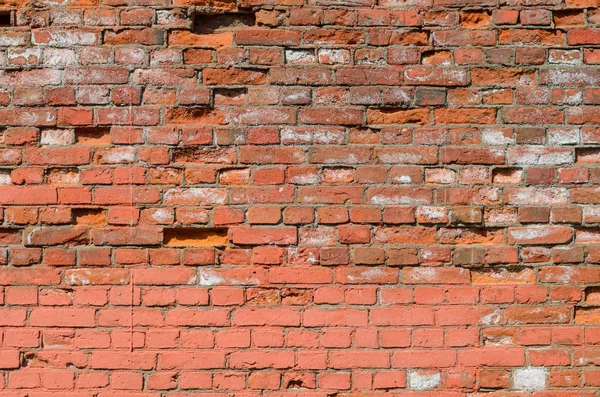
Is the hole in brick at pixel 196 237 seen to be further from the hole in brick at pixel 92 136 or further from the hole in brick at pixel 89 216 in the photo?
the hole in brick at pixel 92 136

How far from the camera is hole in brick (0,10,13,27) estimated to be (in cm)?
250

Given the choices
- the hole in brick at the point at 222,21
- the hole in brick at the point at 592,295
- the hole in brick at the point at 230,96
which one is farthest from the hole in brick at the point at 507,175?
the hole in brick at the point at 222,21

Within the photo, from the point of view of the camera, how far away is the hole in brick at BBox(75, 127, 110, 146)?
8.15ft

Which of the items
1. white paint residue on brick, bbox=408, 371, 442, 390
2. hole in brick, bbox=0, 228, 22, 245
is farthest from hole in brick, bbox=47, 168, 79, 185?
white paint residue on brick, bbox=408, 371, 442, 390

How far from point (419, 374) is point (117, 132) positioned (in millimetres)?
1747

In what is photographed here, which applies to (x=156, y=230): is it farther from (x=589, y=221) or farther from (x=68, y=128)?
(x=589, y=221)

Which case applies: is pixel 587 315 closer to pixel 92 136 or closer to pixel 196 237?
pixel 196 237

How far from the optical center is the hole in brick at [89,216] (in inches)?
97.0

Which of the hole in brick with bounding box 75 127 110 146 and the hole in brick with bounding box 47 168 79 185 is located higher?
the hole in brick with bounding box 75 127 110 146

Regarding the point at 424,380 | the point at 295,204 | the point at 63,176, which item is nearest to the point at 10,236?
the point at 63,176

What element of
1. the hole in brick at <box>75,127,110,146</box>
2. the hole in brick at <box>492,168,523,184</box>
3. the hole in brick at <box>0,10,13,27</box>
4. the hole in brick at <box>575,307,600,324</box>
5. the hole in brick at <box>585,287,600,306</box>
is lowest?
the hole in brick at <box>575,307,600,324</box>

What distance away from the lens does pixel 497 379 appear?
2.45m

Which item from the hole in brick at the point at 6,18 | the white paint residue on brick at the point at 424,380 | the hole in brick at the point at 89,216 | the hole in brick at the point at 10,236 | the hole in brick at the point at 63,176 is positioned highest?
the hole in brick at the point at 6,18

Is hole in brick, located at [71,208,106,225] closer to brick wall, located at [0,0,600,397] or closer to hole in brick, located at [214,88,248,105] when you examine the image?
brick wall, located at [0,0,600,397]
